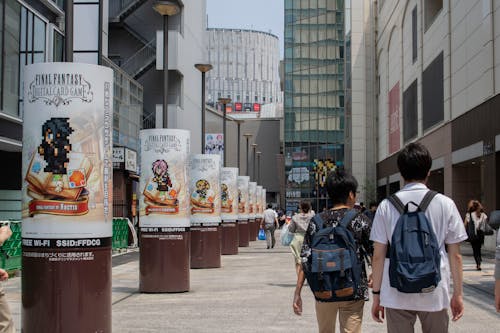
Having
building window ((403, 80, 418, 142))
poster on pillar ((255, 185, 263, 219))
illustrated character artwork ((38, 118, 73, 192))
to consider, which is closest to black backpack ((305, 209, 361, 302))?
illustrated character artwork ((38, 118, 73, 192))

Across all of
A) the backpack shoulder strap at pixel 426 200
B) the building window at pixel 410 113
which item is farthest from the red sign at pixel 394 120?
the backpack shoulder strap at pixel 426 200

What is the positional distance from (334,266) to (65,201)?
4219mm

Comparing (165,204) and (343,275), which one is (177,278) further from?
(343,275)

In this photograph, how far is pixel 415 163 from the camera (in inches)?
204

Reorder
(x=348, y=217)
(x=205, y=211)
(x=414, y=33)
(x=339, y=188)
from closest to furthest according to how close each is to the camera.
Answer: (x=348, y=217) → (x=339, y=188) → (x=205, y=211) → (x=414, y=33)

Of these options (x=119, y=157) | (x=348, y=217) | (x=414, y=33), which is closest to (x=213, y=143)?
(x=414, y=33)

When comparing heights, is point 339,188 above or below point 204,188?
below

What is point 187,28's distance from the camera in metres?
47.8

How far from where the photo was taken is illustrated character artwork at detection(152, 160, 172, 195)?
15.8m

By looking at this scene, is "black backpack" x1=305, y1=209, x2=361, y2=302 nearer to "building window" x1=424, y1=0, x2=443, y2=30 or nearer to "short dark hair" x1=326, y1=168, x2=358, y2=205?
"short dark hair" x1=326, y1=168, x2=358, y2=205

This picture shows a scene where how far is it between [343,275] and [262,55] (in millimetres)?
185390

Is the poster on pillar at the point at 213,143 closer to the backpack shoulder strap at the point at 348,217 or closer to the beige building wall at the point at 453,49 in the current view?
the beige building wall at the point at 453,49

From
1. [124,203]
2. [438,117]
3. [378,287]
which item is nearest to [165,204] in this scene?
[378,287]

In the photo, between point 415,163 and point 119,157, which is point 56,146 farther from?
point 119,157
